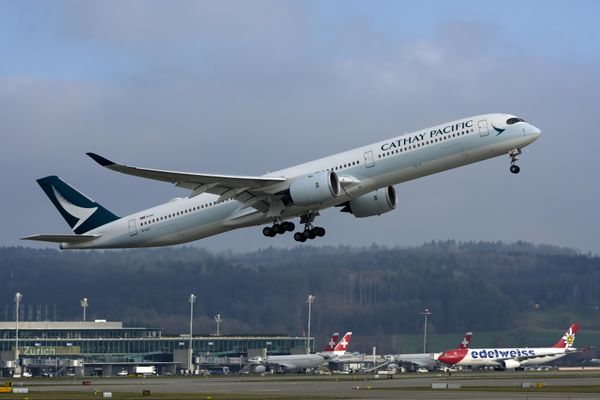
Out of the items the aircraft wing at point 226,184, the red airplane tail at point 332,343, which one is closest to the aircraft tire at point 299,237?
the aircraft wing at point 226,184

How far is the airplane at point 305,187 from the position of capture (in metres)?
50.4

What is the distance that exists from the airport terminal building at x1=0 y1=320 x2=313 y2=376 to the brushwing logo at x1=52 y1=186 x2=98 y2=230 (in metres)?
55.3

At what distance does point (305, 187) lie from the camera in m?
52.2

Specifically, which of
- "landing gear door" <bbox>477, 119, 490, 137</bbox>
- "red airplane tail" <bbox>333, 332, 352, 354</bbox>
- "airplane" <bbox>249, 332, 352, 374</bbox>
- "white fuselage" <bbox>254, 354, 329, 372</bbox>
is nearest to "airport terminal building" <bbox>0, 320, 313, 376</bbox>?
"red airplane tail" <bbox>333, 332, 352, 354</bbox>

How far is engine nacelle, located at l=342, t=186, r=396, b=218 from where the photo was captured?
5725 centimetres

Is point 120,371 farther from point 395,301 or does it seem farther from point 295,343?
point 395,301

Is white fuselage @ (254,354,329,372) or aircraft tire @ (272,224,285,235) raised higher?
aircraft tire @ (272,224,285,235)

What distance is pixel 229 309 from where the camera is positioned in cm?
12100

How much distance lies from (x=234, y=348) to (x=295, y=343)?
7189mm

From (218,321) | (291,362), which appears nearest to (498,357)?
(291,362)

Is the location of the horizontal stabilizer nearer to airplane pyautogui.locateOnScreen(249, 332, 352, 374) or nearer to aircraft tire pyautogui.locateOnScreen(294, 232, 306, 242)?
aircraft tire pyautogui.locateOnScreen(294, 232, 306, 242)

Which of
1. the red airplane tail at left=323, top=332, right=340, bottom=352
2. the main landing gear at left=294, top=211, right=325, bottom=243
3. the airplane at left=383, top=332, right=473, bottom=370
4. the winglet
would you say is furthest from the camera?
the red airplane tail at left=323, top=332, right=340, bottom=352

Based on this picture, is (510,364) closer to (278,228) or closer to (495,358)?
(495,358)

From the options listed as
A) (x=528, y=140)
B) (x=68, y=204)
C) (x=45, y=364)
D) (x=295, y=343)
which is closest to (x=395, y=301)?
(x=295, y=343)
